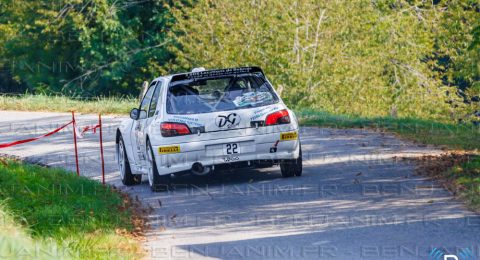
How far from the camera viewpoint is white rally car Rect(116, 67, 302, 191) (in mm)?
13977

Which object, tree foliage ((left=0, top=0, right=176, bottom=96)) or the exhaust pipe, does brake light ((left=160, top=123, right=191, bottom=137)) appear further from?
tree foliage ((left=0, top=0, right=176, bottom=96))

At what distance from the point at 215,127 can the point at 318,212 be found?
8.69 feet

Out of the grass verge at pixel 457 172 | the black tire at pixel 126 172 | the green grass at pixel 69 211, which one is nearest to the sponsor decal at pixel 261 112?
the green grass at pixel 69 211

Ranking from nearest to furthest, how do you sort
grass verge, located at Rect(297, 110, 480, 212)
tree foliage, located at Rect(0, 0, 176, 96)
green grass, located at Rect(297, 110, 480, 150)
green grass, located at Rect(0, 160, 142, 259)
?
green grass, located at Rect(0, 160, 142, 259) < grass verge, located at Rect(297, 110, 480, 212) < green grass, located at Rect(297, 110, 480, 150) < tree foliage, located at Rect(0, 0, 176, 96)

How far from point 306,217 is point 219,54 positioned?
941 inches

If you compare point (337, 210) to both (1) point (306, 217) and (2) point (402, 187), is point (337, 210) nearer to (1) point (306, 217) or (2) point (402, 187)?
(1) point (306, 217)

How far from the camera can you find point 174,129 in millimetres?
13992

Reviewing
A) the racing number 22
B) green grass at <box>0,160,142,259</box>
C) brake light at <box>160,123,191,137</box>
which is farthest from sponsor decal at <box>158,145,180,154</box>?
green grass at <box>0,160,142,259</box>

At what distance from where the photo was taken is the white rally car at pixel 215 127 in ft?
45.9

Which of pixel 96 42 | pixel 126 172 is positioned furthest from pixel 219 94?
pixel 96 42

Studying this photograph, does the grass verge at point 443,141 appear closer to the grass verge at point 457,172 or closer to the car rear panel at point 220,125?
the grass verge at point 457,172

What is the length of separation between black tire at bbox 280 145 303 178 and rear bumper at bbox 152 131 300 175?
610 mm

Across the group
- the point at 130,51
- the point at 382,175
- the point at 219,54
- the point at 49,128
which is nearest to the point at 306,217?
the point at 382,175

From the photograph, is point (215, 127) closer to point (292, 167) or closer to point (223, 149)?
point (223, 149)
